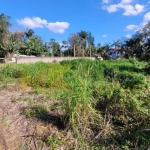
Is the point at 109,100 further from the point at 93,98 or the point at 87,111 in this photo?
the point at 87,111

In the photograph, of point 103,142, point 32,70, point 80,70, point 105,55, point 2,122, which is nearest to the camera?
point 103,142

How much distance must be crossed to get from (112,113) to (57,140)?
0.89 meters

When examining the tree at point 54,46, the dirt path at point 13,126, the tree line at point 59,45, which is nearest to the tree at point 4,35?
the tree line at point 59,45

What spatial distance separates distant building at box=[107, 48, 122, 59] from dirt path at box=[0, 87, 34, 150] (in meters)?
25.4

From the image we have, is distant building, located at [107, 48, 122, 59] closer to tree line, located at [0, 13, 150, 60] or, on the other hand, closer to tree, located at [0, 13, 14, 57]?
tree line, located at [0, 13, 150, 60]

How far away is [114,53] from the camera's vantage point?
29.5 m

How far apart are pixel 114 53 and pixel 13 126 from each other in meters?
27.9

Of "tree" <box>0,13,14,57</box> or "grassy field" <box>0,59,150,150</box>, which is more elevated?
"tree" <box>0,13,14,57</box>

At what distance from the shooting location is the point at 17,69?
8.08m

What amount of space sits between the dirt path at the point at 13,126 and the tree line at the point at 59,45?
15151 millimetres

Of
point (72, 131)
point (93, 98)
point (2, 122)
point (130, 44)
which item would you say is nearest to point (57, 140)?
point (72, 131)

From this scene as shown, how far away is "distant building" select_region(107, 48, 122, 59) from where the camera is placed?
27.9 m

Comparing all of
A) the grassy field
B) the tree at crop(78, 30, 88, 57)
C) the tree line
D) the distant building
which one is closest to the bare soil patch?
the grassy field

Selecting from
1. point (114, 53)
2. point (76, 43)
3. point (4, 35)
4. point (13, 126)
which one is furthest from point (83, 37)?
point (13, 126)
